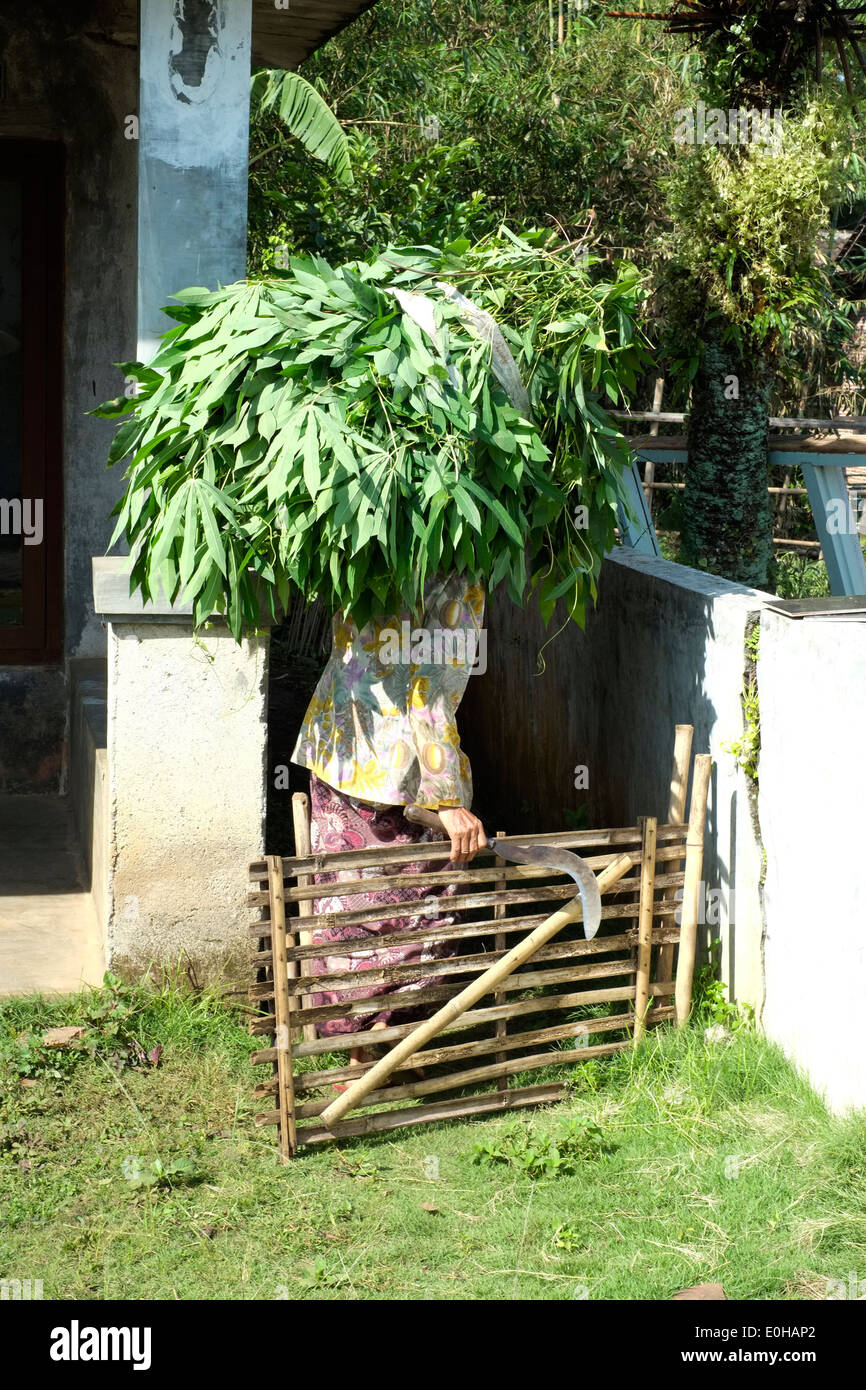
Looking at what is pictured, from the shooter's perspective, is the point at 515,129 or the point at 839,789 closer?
the point at 839,789

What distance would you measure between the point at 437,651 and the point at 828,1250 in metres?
1.93

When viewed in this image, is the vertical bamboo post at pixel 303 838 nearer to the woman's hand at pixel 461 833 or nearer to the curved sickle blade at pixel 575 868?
the woman's hand at pixel 461 833

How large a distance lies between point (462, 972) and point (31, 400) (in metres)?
4.12

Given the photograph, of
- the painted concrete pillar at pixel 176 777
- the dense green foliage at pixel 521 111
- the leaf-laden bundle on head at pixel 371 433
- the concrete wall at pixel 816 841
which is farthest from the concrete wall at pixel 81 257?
the dense green foliage at pixel 521 111

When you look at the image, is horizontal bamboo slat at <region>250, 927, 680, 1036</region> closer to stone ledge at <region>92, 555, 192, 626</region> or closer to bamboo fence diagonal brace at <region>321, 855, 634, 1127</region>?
bamboo fence diagonal brace at <region>321, 855, 634, 1127</region>

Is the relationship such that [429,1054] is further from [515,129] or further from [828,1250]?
[515,129]

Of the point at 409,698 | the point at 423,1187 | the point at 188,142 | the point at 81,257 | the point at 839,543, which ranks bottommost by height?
the point at 423,1187

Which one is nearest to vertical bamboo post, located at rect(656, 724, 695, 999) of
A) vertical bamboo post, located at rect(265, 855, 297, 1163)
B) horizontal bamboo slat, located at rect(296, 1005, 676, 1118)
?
horizontal bamboo slat, located at rect(296, 1005, 676, 1118)

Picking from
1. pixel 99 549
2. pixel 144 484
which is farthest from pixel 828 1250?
pixel 99 549

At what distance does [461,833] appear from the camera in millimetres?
4004

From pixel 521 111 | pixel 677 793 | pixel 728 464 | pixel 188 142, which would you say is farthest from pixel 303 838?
pixel 521 111

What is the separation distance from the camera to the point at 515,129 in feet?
38.8

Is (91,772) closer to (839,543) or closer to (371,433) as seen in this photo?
(371,433)

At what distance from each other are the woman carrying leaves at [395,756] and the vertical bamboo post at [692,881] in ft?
2.38
